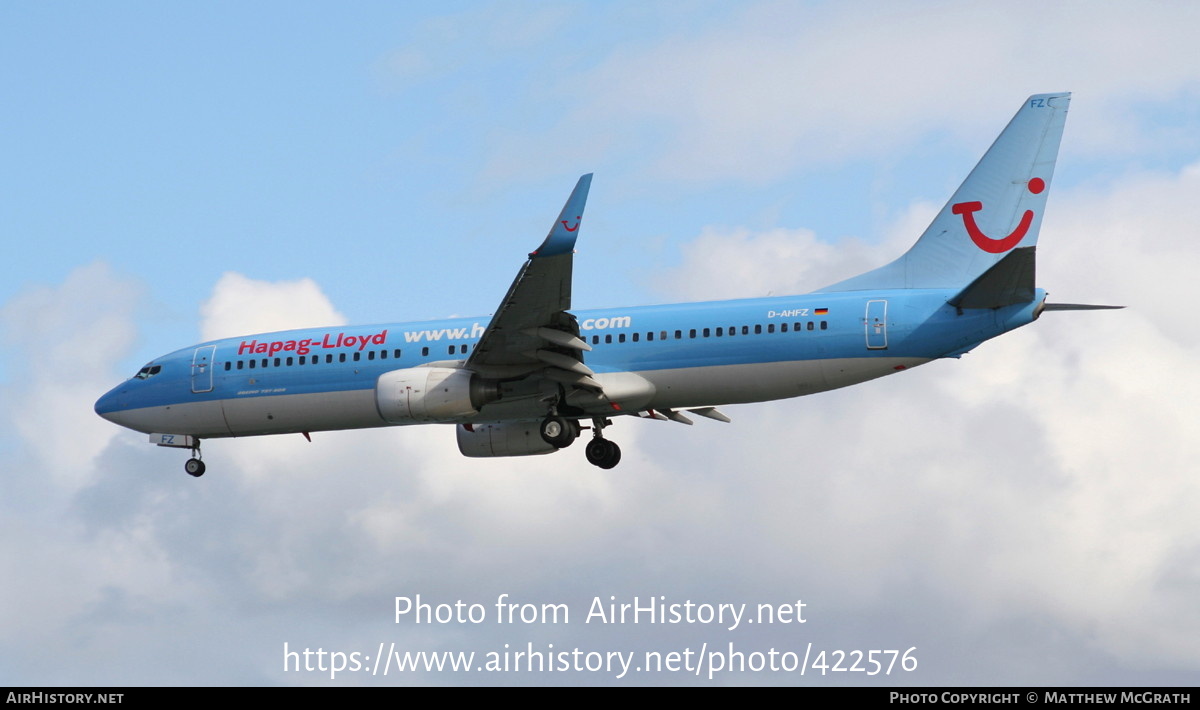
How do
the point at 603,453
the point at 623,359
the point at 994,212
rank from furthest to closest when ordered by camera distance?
the point at 603,453 < the point at 994,212 < the point at 623,359

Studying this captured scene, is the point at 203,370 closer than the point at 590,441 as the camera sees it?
No

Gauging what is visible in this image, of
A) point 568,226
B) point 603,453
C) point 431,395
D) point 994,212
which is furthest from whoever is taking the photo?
point 603,453

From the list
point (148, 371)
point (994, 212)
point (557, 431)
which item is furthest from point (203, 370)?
point (994, 212)

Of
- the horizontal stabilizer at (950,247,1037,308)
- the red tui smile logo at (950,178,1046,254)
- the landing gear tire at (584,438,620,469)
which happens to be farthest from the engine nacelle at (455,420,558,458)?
the red tui smile logo at (950,178,1046,254)

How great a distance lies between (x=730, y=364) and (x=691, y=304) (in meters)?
2.09

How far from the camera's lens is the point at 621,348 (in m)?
36.7

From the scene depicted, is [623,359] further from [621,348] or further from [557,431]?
[557,431]

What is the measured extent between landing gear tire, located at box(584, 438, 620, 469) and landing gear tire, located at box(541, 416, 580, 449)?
2008mm

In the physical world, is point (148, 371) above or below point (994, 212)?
below

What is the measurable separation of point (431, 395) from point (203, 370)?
26.9ft

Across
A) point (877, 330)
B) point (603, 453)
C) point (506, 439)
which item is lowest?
point (603, 453)

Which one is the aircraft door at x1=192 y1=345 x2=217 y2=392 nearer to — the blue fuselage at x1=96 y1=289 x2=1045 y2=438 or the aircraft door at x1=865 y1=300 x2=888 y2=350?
the blue fuselage at x1=96 y1=289 x2=1045 y2=438
